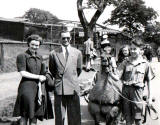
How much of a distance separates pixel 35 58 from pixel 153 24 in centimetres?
7115

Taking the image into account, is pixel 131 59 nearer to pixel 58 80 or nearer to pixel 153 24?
pixel 58 80

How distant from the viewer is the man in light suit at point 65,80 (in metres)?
5.25

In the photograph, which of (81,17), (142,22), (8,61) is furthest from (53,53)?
(142,22)

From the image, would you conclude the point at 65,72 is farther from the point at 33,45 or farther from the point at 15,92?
the point at 15,92

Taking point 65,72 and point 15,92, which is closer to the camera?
point 65,72

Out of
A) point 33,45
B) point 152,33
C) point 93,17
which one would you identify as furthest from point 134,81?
point 152,33

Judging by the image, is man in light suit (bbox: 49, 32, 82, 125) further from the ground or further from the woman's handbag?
the ground

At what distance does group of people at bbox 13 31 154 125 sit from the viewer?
196 inches

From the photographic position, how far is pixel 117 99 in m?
5.92

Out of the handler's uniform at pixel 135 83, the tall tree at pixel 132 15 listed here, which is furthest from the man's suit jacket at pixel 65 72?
the tall tree at pixel 132 15

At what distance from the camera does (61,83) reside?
5.25 m

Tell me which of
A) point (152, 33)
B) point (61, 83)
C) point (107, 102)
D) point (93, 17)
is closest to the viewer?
point (61, 83)

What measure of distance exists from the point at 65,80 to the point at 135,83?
116 cm

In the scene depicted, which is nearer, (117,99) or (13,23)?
(117,99)
